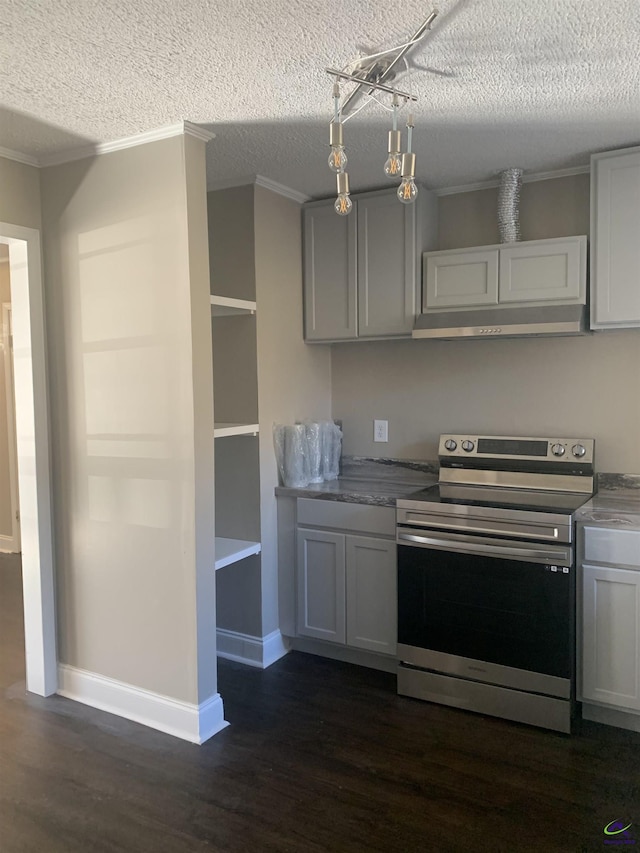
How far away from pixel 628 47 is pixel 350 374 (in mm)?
2148

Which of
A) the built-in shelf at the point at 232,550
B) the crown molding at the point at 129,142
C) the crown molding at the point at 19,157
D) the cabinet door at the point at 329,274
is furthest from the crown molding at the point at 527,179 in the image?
the built-in shelf at the point at 232,550

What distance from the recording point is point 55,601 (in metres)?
3.05

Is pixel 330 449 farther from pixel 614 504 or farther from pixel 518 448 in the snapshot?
pixel 614 504

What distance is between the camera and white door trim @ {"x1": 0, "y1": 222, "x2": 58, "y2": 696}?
9.52 feet

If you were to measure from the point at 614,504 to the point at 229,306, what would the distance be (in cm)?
188

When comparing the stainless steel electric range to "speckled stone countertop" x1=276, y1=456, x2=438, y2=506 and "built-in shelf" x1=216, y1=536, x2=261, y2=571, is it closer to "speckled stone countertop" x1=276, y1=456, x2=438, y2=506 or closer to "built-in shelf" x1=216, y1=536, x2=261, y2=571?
"speckled stone countertop" x1=276, y1=456, x2=438, y2=506

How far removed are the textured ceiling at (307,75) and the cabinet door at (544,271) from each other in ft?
1.31

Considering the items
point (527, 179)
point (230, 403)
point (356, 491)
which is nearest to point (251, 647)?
point (356, 491)

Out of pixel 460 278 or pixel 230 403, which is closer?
pixel 460 278

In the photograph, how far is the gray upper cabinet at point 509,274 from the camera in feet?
9.56

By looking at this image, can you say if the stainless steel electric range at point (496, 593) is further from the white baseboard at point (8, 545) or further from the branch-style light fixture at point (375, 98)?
the white baseboard at point (8, 545)

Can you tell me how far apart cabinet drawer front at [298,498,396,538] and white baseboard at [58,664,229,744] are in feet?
3.06

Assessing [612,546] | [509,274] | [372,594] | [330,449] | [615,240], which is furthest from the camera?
[330,449]

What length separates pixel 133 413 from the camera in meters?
2.74
